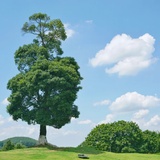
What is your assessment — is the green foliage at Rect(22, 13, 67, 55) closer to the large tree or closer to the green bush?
the large tree

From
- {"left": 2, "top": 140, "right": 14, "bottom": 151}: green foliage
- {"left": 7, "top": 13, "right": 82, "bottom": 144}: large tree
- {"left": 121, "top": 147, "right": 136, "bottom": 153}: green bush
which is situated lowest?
{"left": 121, "top": 147, "right": 136, "bottom": 153}: green bush

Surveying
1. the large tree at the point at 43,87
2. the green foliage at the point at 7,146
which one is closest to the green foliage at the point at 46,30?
the large tree at the point at 43,87

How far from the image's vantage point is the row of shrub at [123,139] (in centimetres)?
7494

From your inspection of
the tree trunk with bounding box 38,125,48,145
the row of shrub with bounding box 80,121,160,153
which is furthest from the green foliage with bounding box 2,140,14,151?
the tree trunk with bounding box 38,125,48,145

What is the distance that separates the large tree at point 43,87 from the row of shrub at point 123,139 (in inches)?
1343

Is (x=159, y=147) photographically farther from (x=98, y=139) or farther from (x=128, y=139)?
(x=98, y=139)

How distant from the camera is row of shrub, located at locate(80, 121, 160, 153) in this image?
7494 cm

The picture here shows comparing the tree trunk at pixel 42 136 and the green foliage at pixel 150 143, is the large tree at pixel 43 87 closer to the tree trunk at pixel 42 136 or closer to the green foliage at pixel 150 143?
the tree trunk at pixel 42 136

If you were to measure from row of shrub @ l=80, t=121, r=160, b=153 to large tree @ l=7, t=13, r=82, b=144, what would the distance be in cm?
3411

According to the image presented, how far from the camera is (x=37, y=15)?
46938 millimetres

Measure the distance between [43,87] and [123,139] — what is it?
3884 centimetres

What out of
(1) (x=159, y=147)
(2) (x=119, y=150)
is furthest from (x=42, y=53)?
(1) (x=159, y=147)

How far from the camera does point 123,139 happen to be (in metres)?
75.0

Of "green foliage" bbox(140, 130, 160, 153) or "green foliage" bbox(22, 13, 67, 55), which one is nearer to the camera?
"green foliage" bbox(22, 13, 67, 55)
